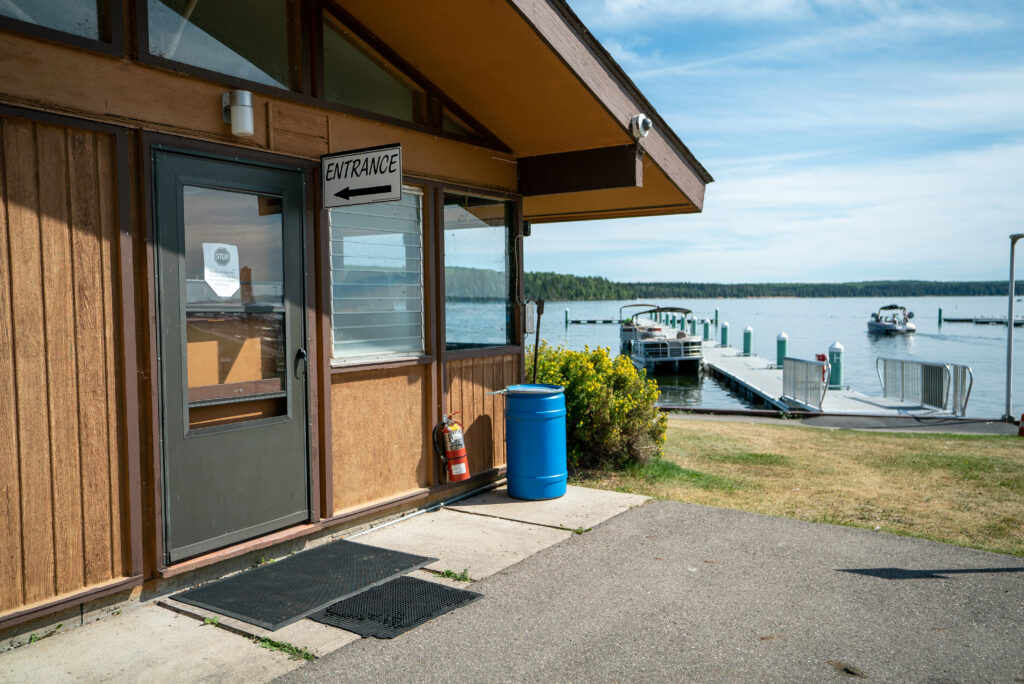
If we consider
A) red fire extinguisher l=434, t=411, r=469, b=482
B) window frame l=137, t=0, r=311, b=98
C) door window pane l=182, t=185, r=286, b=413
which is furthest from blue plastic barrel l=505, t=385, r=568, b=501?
window frame l=137, t=0, r=311, b=98

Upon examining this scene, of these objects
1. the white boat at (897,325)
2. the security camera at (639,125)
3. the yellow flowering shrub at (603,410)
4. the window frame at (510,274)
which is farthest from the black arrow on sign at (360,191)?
the white boat at (897,325)

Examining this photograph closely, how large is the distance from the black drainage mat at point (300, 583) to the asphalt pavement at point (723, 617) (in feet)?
1.78

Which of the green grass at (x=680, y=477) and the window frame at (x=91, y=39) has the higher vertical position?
the window frame at (x=91, y=39)

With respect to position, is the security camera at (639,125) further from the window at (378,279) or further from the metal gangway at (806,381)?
the metal gangway at (806,381)

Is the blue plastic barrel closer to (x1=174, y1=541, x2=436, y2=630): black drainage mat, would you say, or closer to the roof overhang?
(x1=174, y1=541, x2=436, y2=630): black drainage mat

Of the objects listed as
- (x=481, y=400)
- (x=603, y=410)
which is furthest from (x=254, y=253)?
(x=603, y=410)

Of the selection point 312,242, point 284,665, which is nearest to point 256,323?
point 312,242

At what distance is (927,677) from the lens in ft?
10.9

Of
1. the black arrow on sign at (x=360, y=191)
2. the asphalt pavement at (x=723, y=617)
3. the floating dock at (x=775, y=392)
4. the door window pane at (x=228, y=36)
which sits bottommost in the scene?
the floating dock at (x=775, y=392)

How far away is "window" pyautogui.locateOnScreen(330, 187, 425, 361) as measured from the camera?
17.4 ft

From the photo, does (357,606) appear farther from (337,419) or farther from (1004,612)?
(1004,612)

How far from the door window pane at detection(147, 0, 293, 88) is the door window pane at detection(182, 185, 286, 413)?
76 centimetres

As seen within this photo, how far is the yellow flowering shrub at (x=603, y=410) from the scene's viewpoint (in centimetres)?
765

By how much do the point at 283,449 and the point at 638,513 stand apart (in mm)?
2780
